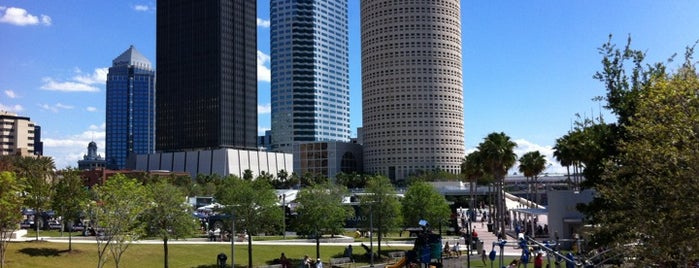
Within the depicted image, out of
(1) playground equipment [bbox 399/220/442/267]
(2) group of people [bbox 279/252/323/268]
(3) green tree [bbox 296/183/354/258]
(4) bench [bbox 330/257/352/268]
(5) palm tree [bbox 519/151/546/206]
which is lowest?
(4) bench [bbox 330/257/352/268]

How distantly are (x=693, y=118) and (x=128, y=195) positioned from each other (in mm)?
33286

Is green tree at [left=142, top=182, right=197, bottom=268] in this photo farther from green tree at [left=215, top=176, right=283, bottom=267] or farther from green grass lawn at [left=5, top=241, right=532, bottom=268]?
green tree at [left=215, top=176, right=283, bottom=267]

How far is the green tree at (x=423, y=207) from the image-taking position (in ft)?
205

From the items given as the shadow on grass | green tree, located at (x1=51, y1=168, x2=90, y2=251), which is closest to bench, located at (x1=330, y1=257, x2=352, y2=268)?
the shadow on grass

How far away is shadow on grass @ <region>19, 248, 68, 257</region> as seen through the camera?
153 feet

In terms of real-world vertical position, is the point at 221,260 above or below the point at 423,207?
below

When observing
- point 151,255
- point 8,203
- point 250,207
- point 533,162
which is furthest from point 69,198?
point 533,162

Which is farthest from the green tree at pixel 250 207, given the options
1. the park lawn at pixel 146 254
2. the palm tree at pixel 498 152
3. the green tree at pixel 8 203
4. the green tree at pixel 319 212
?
the palm tree at pixel 498 152

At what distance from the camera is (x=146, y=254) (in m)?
50.0

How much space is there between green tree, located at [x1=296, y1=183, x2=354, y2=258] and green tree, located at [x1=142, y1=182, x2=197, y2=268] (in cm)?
999

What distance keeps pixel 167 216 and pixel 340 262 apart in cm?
1341

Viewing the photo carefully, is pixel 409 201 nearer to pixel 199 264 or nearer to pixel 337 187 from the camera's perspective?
pixel 337 187

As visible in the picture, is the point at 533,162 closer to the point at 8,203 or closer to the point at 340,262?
the point at 340,262

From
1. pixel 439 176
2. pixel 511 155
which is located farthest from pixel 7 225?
pixel 439 176
